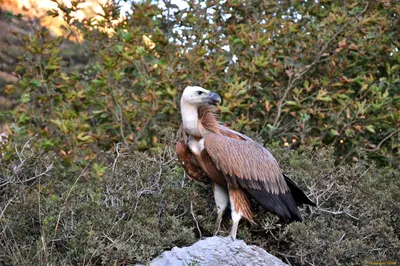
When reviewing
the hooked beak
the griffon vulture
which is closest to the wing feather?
the griffon vulture

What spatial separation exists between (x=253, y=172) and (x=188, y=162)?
56 cm

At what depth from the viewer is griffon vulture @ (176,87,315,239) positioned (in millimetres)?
5828

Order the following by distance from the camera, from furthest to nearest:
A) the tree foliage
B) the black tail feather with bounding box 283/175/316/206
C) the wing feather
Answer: the tree foliage
the black tail feather with bounding box 283/175/316/206
the wing feather

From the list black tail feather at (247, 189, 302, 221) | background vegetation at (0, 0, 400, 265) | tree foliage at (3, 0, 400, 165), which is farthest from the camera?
tree foliage at (3, 0, 400, 165)

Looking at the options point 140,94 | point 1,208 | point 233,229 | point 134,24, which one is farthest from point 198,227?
point 134,24

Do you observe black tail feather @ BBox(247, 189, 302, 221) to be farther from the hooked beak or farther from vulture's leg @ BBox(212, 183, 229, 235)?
the hooked beak

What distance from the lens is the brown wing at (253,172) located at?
5.78 meters

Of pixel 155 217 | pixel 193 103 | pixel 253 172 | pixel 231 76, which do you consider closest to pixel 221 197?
pixel 253 172

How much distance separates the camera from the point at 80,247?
18.1 ft

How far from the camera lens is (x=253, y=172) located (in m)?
5.96

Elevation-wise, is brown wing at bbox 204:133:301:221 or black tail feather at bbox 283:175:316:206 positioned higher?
brown wing at bbox 204:133:301:221

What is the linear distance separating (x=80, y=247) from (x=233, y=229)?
1.26m

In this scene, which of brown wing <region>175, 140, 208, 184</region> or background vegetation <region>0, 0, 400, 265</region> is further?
background vegetation <region>0, 0, 400, 265</region>

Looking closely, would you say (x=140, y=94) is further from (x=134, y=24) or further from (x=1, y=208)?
(x=1, y=208)
